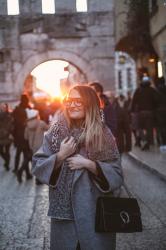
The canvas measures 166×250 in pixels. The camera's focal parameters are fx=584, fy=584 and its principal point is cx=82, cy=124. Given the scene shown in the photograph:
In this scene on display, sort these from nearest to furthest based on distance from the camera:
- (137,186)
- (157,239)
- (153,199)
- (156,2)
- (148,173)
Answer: (157,239), (153,199), (137,186), (148,173), (156,2)

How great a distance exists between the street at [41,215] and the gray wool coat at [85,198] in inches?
84.0

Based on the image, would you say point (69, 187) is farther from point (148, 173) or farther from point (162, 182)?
point (148, 173)

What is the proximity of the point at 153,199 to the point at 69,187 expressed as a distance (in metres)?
4.91

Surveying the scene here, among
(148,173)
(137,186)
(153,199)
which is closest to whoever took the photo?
(153,199)

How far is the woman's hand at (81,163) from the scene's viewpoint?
3764mm

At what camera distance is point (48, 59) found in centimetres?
2444

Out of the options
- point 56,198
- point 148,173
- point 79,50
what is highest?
point 79,50

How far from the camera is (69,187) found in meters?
3.80

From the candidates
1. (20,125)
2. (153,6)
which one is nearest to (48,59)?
(153,6)

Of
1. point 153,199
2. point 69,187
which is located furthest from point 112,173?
point 153,199

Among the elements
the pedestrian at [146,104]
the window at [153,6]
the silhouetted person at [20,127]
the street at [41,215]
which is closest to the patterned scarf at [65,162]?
the street at [41,215]

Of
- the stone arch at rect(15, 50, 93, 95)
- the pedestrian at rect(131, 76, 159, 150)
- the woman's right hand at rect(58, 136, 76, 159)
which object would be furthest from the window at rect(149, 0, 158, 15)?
the woman's right hand at rect(58, 136, 76, 159)

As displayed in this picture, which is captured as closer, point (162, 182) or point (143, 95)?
point (162, 182)

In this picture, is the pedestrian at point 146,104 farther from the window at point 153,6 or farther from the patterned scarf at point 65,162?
the patterned scarf at point 65,162
